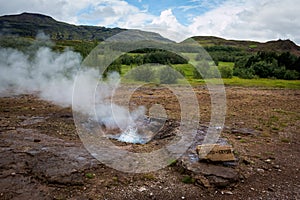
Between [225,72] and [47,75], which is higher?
[225,72]

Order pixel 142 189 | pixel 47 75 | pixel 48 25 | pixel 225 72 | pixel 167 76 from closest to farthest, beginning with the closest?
pixel 142 189 → pixel 47 75 → pixel 167 76 → pixel 225 72 → pixel 48 25

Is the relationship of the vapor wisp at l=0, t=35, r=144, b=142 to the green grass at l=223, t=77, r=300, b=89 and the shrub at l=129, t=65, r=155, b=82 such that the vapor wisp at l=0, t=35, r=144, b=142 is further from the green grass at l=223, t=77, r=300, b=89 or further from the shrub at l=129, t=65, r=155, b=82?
the green grass at l=223, t=77, r=300, b=89

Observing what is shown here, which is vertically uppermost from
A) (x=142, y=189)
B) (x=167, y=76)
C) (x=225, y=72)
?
(x=225, y=72)

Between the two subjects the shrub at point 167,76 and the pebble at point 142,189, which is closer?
the pebble at point 142,189

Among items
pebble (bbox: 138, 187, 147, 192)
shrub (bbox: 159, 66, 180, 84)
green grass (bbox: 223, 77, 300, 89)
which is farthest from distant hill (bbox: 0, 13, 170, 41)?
pebble (bbox: 138, 187, 147, 192)

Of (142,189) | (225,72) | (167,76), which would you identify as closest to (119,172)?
(142,189)

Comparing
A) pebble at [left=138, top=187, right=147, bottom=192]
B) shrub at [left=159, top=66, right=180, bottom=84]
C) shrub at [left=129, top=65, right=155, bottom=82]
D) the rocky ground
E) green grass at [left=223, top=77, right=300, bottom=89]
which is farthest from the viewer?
shrub at [left=129, top=65, right=155, bottom=82]

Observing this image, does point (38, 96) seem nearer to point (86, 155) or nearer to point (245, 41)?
point (86, 155)

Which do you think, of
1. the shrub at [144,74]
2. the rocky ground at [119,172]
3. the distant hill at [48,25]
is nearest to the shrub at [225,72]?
the shrub at [144,74]

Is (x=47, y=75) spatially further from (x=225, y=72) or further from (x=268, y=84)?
(x=225, y=72)

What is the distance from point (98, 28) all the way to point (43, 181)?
16136 cm

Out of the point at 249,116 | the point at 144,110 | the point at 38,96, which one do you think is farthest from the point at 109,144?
the point at 38,96

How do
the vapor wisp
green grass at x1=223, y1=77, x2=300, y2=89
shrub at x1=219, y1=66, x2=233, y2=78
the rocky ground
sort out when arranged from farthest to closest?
shrub at x1=219, y1=66, x2=233, y2=78 < green grass at x1=223, y1=77, x2=300, y2=89 < the vapor wisp < the rocky ground

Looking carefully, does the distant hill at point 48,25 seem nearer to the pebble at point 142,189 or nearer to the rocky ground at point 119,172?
the rocky ground at point 119,172
